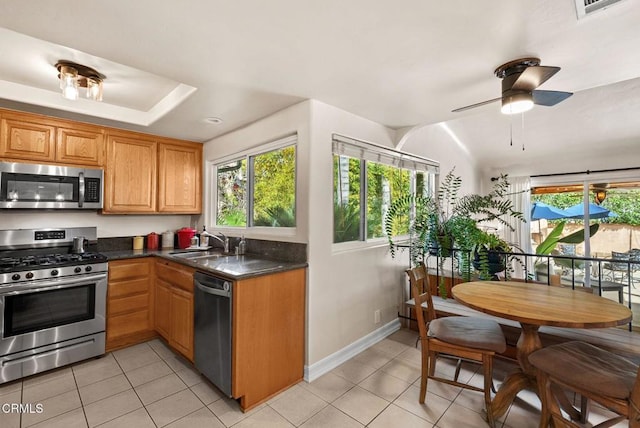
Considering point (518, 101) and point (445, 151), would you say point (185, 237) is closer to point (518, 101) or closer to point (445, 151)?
point (518, 101)

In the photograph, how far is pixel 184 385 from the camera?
2172 mm

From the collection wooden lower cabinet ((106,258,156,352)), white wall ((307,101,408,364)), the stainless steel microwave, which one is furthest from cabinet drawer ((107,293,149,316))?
white wall ((307,101,408,364))

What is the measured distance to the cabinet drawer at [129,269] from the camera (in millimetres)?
2719

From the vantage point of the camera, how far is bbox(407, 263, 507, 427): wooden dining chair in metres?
1.78

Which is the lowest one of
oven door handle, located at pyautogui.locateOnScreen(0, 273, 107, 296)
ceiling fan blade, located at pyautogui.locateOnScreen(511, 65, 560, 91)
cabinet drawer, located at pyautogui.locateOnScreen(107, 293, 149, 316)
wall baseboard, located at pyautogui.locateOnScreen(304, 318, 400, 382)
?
wall baseboard, located at pyautogui.locateOnScreen(304, 318, 400, 382)

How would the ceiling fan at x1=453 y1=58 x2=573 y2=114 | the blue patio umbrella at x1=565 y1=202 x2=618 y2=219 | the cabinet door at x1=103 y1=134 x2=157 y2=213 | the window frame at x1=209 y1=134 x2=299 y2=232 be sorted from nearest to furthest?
1. the ceiling fan at x1=453 y1=58 x2=573 y2=114
2. the window frame at x1=209 y1=134 x2=299 y2=232
3. the cabinet door at x1=103 y1=134 x2=157 y2=213
4. the blue patio umbrella at x1=565 y1=202 x2=618 y2=219

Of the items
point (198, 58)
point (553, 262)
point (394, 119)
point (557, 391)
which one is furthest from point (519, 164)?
point (198, 58)

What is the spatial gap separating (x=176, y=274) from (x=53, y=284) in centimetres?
93

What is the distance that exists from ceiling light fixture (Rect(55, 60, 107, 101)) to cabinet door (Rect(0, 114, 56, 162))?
78cm

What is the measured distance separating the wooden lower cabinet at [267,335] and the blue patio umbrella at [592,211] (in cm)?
500

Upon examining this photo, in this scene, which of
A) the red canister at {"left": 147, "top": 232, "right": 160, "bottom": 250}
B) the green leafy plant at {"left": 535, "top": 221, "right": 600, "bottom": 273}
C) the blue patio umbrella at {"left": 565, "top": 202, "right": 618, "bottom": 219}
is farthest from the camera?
the blue patio umbrella at {"left": 565, "top": 202, "right": 618, "bottom": 219}

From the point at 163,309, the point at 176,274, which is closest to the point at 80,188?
the point at 176,274

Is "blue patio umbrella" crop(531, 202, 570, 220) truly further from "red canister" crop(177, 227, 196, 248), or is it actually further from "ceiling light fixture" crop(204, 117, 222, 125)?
"red canister" crop(177, 227, 196, 248)

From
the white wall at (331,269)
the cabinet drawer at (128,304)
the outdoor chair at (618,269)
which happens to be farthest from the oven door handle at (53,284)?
the outdoor chair at (618,269)
